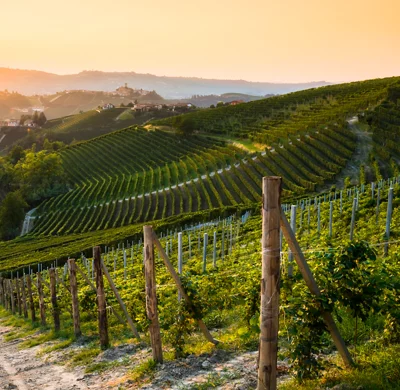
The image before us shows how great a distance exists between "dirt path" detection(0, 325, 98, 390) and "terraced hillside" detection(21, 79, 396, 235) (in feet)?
114

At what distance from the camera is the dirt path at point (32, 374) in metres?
7.97

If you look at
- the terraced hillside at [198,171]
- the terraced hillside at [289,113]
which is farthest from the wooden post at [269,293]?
the terraced hillside at [289,113]

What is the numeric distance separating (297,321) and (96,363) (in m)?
5.06

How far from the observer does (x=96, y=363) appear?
8.54m

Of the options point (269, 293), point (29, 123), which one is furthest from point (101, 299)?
point (29, 123)

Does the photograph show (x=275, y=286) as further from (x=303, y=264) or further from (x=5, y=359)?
(x=5, y=359)

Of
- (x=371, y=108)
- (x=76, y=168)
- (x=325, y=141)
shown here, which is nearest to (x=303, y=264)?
(x=325, y=141)

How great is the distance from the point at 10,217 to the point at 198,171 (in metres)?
33.1

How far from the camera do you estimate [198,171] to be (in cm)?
6400

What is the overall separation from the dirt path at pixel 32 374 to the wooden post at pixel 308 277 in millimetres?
4444

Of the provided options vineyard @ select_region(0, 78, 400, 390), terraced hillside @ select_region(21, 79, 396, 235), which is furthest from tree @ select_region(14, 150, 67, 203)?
vineyard @ select_region(0, 78, 400, 390)

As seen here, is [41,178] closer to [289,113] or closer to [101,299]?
[289,113]

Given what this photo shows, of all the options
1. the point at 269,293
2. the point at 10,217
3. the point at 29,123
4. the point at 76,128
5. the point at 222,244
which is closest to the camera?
the point at 269,293

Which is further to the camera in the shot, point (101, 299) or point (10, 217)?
point (10, 217)
